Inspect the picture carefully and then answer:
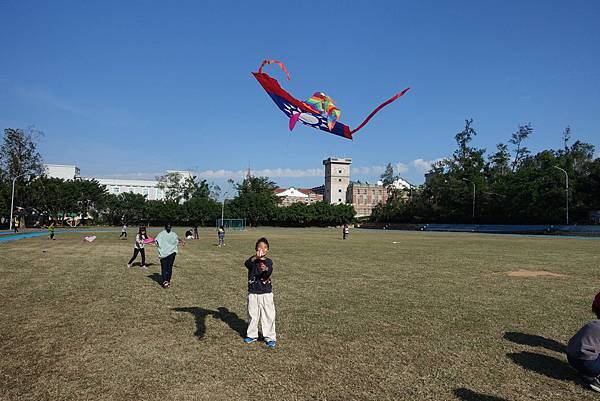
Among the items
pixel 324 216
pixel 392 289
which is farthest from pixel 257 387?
pixel 324 216

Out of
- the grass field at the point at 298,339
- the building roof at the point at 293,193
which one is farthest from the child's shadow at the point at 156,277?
the building roof at the point at 293,193

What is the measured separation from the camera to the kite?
933cm

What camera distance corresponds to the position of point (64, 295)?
10.9m

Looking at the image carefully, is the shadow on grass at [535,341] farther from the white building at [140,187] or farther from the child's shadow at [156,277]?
the white building at [140,187]

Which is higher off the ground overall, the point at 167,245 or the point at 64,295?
the point at 167,245

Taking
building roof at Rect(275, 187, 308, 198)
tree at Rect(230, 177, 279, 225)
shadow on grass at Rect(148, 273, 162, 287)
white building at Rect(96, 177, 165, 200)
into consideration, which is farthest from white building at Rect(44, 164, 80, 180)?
shadow on grass at Rect(148, 273, 162, 287)

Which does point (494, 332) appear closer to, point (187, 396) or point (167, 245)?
point (187, 396)

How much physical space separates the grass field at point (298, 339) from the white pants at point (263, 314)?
247mm

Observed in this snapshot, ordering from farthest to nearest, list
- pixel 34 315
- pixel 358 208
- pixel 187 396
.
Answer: pixel 358 208
pixel 34 315
pixel 187 396

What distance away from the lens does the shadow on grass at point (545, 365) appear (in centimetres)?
577

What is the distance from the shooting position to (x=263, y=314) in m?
7.07

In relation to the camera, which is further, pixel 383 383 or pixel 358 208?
pixel 358 208

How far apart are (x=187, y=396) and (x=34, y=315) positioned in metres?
5.56

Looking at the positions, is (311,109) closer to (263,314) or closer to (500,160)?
(263,314)
